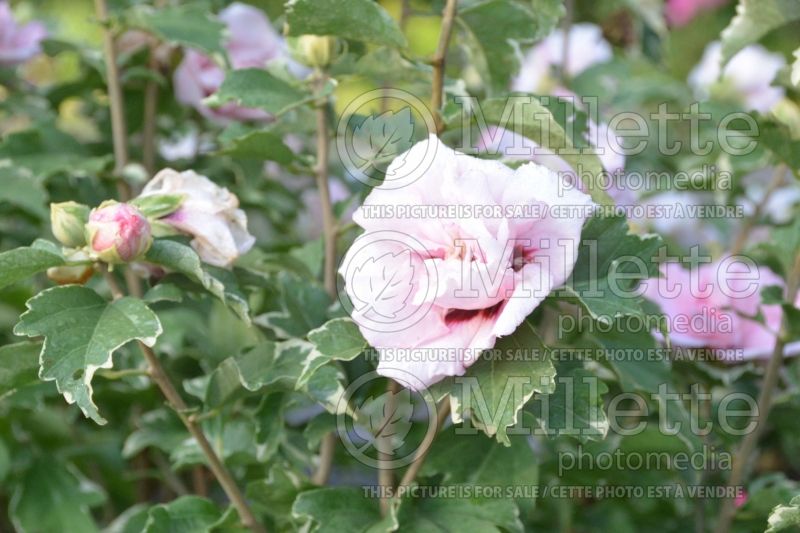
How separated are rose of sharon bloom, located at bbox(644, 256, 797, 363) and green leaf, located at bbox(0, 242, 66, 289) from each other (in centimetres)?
55

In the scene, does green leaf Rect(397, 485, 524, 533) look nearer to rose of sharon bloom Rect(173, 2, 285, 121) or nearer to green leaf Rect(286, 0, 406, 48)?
green leaf Rect(286, 0, 406, 48)

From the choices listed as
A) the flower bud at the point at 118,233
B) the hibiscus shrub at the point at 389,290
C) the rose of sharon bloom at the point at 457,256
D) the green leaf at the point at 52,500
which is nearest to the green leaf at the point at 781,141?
the hibiscus shrub at the point at 389,290

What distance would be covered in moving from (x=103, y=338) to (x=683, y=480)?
1.89 ft

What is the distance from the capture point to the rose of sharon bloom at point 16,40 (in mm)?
1226

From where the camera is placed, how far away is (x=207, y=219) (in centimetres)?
76

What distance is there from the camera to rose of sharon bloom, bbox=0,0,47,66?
1226 mm

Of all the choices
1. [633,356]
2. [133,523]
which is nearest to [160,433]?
[133,523]

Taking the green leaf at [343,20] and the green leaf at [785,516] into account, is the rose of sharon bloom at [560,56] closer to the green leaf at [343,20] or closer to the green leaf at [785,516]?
the green leaf at [343,20]

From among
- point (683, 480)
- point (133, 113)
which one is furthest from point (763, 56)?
point (133, 113)

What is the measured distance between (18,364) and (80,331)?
9cm

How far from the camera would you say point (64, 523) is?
1.08 m

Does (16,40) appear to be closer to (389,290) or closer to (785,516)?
(389,290)

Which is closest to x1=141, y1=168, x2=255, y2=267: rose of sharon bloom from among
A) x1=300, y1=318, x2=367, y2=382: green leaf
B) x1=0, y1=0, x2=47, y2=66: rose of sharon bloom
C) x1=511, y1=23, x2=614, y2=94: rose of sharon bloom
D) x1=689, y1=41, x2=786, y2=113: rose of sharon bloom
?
x1=300, y1=318, x2=367, y2=382: green leaf

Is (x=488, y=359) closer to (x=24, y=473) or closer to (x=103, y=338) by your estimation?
(x=103, y=338)
